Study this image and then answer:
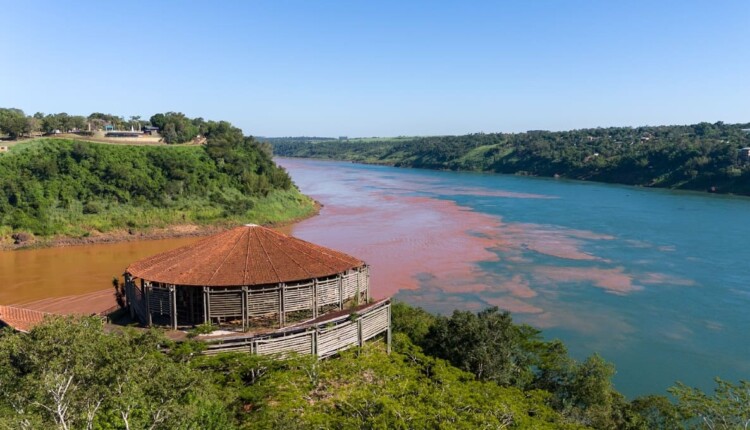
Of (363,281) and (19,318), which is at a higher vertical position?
(363,281)

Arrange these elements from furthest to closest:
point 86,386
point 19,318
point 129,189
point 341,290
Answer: point 129,189 → point 19,318 → point 341,290 → point 86,386

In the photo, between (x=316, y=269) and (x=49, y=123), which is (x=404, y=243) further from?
(x=49, y=123)

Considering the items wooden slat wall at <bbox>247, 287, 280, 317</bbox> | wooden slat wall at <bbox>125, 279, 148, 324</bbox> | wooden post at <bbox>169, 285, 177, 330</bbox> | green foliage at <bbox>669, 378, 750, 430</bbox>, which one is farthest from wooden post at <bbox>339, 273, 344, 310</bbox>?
green foliage at <bbox>669, 378, 750, 430</bbox>

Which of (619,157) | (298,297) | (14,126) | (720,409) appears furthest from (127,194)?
(619,157)

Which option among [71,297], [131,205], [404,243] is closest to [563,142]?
[404,243]

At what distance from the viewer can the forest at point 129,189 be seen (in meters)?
46.4

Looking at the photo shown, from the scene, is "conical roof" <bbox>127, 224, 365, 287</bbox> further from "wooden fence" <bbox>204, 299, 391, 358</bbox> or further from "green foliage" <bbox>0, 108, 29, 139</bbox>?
"green foliage" <bbox>0, 108, 29, 139</bbox>

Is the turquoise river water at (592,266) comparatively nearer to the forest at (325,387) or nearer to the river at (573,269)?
the river at (573,269)

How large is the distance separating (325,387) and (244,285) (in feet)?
13.5

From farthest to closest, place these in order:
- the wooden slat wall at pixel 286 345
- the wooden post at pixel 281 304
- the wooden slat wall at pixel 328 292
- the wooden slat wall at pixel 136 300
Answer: the wooden slat wall at pixel 328 292 → the wooden slat wall at pixel 136 300 → the wooden post at pixel 281 304 → the wooden slat wall at pixel 286 345

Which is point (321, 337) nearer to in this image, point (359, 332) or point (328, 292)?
point (359, 332)

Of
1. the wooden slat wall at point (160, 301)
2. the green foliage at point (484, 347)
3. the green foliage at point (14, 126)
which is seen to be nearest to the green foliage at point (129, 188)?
the green foliage at point (14, 126)

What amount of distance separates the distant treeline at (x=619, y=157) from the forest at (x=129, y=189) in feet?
218

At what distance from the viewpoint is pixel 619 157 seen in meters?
108
